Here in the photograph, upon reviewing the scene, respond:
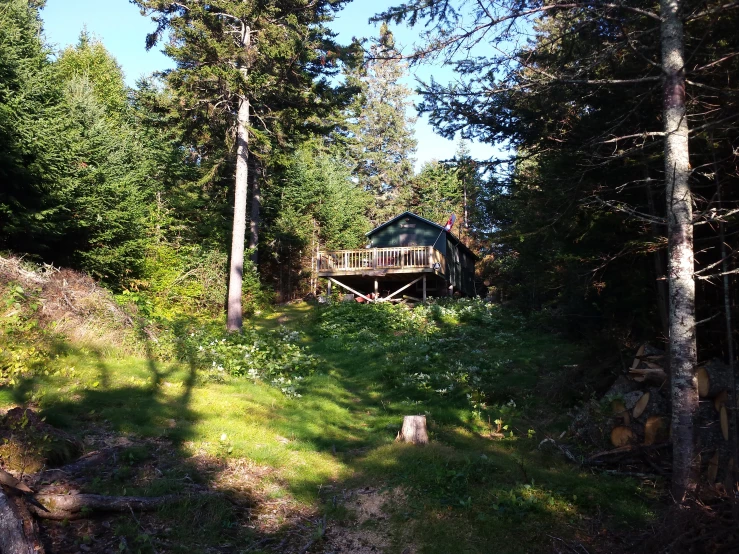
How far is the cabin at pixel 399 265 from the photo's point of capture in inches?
977

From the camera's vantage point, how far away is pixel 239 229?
17.6 meters

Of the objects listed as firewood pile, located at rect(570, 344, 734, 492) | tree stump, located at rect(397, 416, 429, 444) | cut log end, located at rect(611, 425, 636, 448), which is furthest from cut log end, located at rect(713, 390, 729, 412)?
tree stump, located at rect(397, 416, 429, 444)

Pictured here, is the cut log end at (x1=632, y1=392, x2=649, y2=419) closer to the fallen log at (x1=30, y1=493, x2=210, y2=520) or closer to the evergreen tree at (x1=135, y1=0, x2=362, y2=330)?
the fallen log at (x1=30, y1=493, x2=210, y2=520)

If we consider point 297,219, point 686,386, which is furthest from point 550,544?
point 297,219

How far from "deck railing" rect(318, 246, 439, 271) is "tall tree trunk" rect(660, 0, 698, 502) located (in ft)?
59.8

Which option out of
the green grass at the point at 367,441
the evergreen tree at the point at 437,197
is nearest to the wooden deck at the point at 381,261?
the green grass at the point at 367,441

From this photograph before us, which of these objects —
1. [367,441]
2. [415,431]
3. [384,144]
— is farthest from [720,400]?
[384,144]

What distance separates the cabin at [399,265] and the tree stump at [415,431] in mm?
16654

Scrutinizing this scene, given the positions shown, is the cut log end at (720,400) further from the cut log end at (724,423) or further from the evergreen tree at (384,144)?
the evergreen tree at (384,144)

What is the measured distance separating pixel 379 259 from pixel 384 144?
28.6 metres

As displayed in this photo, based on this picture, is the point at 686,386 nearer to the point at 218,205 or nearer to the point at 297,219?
the point at 218,205

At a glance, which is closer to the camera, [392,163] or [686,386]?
[686,386]

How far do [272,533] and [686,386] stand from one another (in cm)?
473

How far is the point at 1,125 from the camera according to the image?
12219 mm
